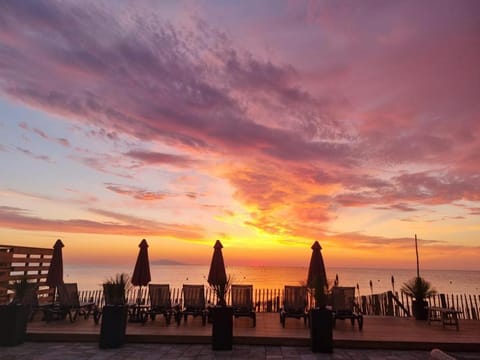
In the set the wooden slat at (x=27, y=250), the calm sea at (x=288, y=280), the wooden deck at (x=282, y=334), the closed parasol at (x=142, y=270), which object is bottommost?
the calm sea at (x=288, y=280)

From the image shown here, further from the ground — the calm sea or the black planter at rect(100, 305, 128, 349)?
the black planter at rect(100, 305, 128, 349)

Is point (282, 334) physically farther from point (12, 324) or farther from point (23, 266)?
point (23, 266)

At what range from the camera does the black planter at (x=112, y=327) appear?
7.21 meters

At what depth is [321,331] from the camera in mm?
7086

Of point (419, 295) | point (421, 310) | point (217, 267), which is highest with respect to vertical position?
point (217, 267)

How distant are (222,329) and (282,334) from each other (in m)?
1.67

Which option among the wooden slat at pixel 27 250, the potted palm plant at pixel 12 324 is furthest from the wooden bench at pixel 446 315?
the wooden slat at pixel 27 250

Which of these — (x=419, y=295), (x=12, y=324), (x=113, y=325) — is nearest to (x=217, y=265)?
(x=113, y=325)

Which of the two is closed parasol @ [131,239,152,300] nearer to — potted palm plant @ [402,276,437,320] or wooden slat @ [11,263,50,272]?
wooden slat @ [11,263,50,272]

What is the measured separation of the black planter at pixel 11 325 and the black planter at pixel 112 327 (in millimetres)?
1887

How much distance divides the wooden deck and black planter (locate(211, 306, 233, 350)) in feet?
1.81

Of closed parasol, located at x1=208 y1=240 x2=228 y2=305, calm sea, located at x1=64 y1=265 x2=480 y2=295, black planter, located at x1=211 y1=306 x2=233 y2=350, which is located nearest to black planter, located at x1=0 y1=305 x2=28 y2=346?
black planter, located at x1=211 y1=306 x2=233 y2=350

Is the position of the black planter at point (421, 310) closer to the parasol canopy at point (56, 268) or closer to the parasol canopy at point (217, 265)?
the parasol canopy at point (217, 265)

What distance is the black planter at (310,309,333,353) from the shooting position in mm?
7012
